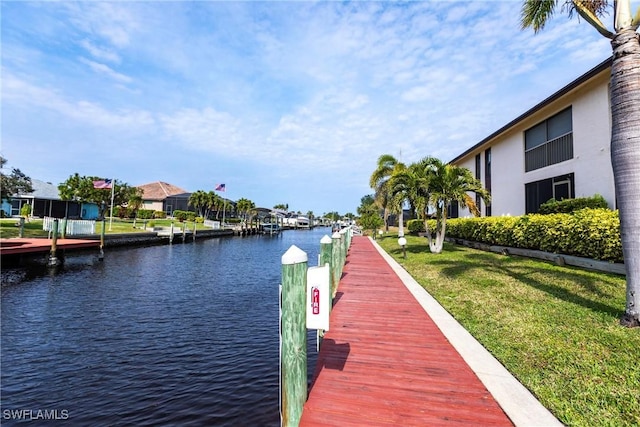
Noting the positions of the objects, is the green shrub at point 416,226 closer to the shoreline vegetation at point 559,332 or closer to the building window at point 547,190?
the building window at point 547,190

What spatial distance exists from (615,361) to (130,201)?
177 feet

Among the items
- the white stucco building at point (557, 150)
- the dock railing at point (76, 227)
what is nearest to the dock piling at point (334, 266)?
the white stucco building at point (557, 150)

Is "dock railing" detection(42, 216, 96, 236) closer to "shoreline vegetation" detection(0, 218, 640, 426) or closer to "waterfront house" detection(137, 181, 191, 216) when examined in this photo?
"shoreline vegetation" detection(0, 218, 640, 426)

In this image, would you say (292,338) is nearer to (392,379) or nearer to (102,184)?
(392,379)

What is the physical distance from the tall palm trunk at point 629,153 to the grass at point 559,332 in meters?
0.85

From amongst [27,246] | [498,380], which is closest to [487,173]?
[498,380]

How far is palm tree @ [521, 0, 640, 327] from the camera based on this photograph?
5.66 m

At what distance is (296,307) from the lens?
3523 mm

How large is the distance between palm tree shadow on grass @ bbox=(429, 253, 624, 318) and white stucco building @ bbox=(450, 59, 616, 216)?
438cm

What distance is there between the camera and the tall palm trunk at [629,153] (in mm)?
5656

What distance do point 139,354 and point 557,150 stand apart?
59.1 feet

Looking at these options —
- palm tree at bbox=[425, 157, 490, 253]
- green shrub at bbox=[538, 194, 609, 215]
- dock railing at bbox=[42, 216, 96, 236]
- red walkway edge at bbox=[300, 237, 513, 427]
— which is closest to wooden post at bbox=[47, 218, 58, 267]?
dock railing at bbox=[42, 216, 96, 236]

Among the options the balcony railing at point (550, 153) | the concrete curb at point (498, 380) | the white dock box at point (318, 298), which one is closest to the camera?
the concrete curb at point (498, 380)

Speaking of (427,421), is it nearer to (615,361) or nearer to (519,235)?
(615,361)
